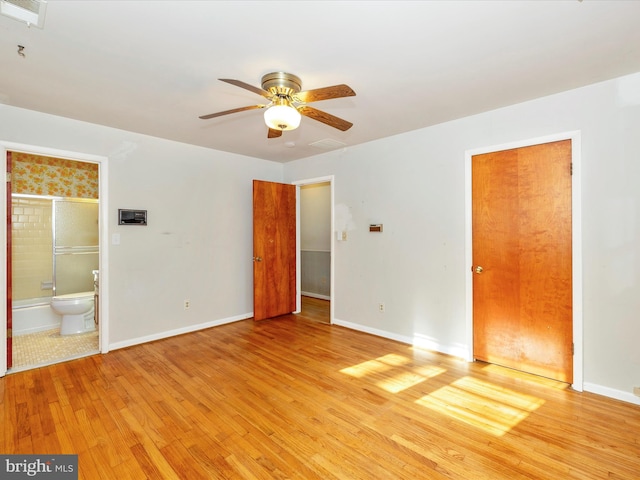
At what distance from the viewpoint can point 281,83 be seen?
220 centimetres

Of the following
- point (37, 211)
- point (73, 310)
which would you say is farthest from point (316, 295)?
point (37, 211)

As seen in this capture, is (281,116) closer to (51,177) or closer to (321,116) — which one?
(321,116)

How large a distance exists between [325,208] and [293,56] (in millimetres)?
4233

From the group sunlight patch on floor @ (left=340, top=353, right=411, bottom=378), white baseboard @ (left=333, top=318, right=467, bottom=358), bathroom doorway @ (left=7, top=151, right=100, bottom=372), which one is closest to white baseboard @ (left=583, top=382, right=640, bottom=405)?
white baseboard @ (left=333, top=318, right=467, bottom=358)

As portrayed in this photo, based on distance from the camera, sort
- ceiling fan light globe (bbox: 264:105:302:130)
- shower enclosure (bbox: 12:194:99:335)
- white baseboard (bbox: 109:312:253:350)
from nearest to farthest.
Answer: ceiling fan light globe (bbox: 264:105:302:130)
white baseboard (bbox: 109:312:253:350)
shower enclosure (bbox: 12:194:99:335)

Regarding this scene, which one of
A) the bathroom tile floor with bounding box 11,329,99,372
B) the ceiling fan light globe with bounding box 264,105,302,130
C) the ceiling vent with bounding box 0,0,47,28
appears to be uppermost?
the ceiling vent with bounding box 0,0,47,28

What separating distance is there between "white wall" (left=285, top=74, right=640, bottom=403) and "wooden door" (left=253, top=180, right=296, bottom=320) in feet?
1.75

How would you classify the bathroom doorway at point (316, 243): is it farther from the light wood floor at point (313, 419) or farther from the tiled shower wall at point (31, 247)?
the tiled shower wall at point (31, 247)

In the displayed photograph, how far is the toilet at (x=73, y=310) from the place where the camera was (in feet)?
12.6

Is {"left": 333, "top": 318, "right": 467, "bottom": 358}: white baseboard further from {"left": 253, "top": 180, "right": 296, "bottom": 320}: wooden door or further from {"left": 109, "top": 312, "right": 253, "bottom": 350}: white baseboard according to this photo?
{"left": 109, "top": 312, "right": 253, "bottom": 350}: white baseboard

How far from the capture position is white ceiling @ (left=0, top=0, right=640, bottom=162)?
5.31 ft

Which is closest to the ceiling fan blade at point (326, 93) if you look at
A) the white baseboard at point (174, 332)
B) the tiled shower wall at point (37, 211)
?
the white baseboard at point (174, 332)

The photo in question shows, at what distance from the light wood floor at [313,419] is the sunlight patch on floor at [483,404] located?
0.5 inches

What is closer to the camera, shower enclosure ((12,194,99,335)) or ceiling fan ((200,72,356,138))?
ceiling fan ((200,72,356,138))
